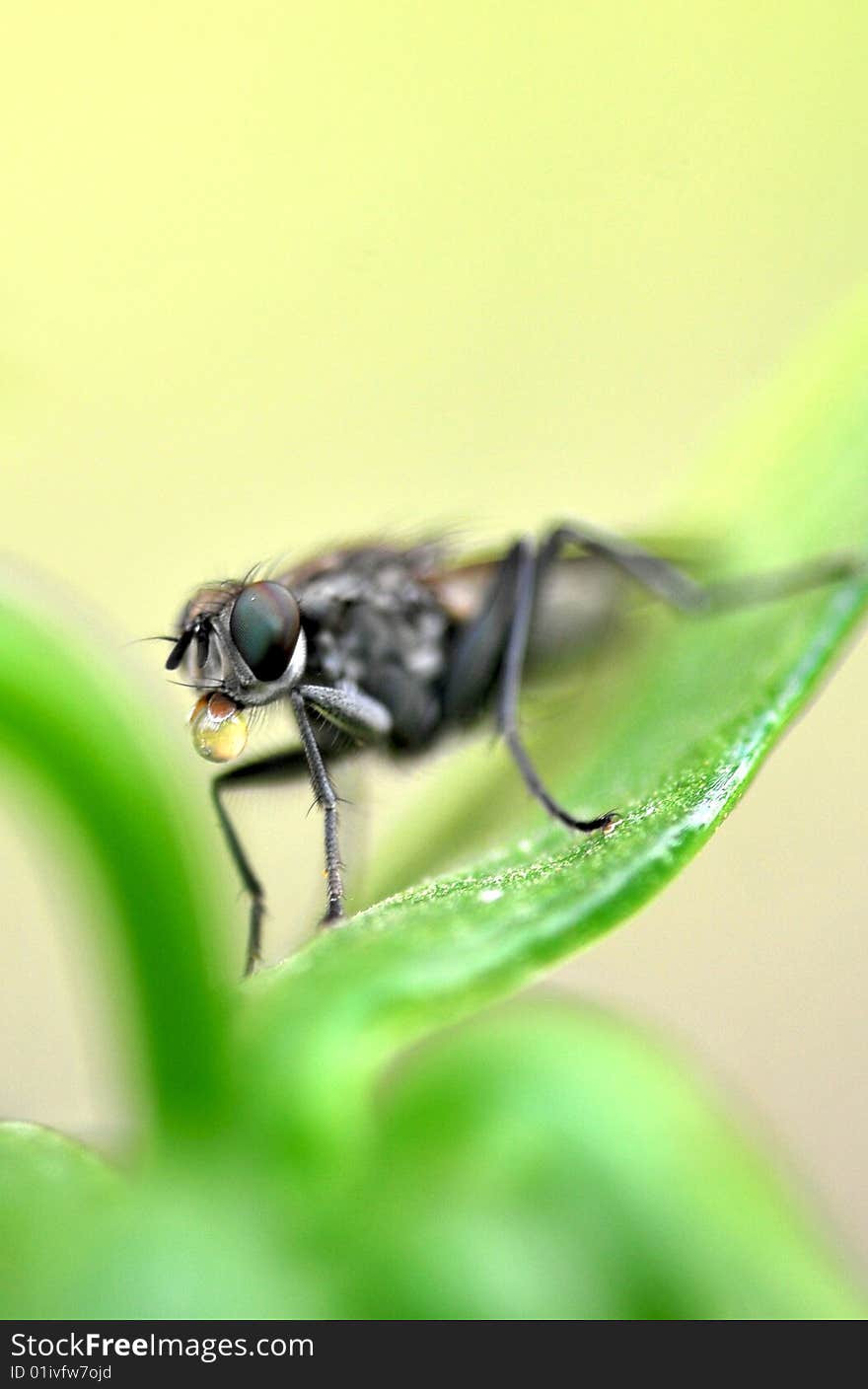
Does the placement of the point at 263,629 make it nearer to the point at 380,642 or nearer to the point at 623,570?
the point at 380,642

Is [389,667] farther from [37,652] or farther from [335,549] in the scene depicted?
[37,652]

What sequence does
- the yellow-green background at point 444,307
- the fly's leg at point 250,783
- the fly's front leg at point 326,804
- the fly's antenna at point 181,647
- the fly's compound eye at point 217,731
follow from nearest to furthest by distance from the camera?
the fly's front leg at point 326,804
the fly's compound eye at point 217,731
the fly's antenna at point 181,647
the fly's leg at point 250,783
the yellow-green background at point 444,307

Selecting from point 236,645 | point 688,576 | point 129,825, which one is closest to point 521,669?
point 688,576

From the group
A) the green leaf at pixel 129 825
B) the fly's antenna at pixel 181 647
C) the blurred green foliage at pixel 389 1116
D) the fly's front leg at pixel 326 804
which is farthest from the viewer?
the fly's antenna at pixel 181 647

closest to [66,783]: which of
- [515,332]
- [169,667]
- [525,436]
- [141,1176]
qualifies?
[141,1176]

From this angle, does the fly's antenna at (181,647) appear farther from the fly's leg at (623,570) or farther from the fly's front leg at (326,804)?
the fly's leg at (623,570)

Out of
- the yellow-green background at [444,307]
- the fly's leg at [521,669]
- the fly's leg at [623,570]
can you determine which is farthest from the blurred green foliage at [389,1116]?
the yellow-green background at [444,307]

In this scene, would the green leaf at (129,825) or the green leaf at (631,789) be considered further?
the green leaf at (129,825)

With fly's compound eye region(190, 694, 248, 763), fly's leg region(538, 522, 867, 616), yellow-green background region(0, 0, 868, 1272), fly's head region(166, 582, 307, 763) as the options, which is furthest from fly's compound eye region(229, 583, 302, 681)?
yellow-green background region(0, 0, 868, 1272)
